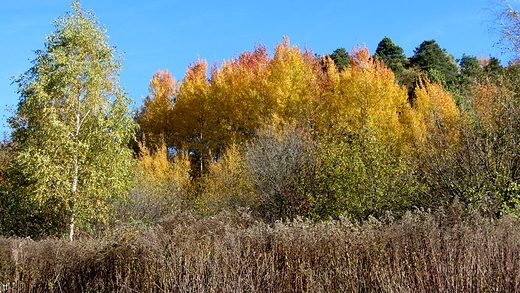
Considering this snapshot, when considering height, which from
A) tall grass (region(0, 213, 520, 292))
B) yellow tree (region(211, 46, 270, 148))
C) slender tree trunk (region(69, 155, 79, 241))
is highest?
yellow tree (region(211, 46, 270, 148))

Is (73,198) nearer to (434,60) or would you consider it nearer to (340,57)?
(340,57)

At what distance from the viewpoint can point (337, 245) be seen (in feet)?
20.5

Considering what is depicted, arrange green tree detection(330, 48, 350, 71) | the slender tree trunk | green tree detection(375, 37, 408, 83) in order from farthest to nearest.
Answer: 1. green tree detection(375, 37, 408, 83)
2. green tree detection(330, 48, 350, 71)
3. the slender tree trunk

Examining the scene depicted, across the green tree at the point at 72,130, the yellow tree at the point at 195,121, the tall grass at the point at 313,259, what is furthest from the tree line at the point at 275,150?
the tall grass at the point at 313,259

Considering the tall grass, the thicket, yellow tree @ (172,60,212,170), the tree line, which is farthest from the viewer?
yellow tree @ (172,60,212,170)

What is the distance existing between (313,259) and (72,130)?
13.8 m

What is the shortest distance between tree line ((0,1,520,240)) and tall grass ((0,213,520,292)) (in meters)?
2.81

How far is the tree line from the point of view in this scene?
11.1 meters

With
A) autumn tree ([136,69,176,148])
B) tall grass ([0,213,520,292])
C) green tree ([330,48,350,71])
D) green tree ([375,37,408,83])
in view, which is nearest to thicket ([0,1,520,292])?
tall grass ([0,213,520,292])

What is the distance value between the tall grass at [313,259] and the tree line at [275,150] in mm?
2810

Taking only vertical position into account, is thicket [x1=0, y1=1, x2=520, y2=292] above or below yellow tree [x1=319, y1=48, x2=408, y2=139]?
below

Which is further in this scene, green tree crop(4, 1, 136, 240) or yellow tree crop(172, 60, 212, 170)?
yellow tree crop(172, 60, 212, 170)

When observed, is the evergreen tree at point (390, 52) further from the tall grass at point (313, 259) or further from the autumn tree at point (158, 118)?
the tall grass at point (313, 259)

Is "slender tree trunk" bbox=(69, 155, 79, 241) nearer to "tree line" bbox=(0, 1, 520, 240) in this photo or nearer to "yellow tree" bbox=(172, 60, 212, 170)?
"tree line" bbox=(0, 1, 520, 240)
